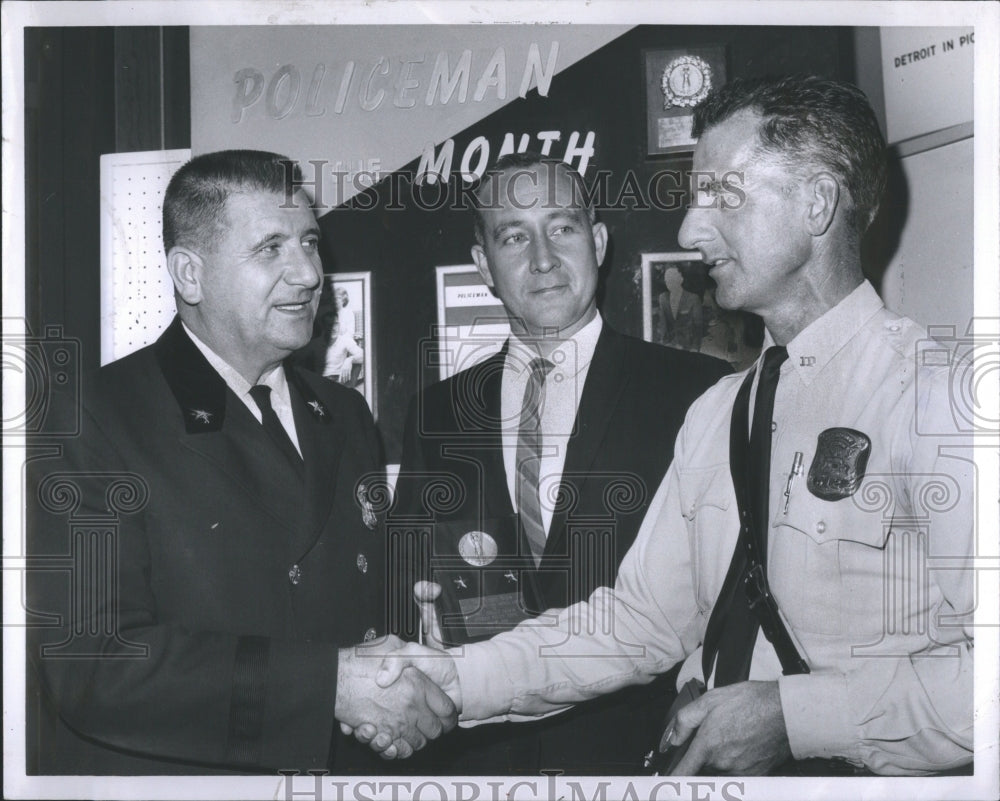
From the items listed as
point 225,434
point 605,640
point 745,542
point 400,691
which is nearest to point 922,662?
point 745,542

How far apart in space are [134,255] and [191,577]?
55 cm

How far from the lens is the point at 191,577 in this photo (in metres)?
1.59

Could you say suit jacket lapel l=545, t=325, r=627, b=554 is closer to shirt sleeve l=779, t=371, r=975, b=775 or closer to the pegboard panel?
shirt sleeve l=779, t=371, r=975, b=775

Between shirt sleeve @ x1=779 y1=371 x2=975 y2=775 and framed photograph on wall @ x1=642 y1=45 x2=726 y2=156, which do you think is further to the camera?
framed photograph on wall @ x1=642 y1=45 x2=726 y2=156

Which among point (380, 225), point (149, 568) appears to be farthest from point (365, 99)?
point (149, 568)

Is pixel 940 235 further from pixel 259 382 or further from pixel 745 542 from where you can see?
pixel 259 382

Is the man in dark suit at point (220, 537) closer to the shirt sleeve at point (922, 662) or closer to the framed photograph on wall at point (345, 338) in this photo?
the framed photograph on wall at point (345, 338)

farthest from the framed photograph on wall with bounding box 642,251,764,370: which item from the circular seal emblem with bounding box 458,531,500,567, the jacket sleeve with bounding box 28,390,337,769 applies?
the jacket sleeve with bounding box 28,390,337,769

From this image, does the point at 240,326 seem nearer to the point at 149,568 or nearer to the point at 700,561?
the point at 149,568

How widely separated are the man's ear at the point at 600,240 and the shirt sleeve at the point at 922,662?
0.55m

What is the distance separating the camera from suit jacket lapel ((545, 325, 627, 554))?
5.47 feet

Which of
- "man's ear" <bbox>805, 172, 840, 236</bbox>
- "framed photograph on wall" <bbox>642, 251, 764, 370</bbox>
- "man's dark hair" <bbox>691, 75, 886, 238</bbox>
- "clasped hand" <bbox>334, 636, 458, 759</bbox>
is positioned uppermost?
"man's dark hair" <bbox>691, 75, 886, 238</bbox>

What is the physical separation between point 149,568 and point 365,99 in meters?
0.86

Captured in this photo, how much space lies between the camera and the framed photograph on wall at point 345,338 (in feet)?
5.57
